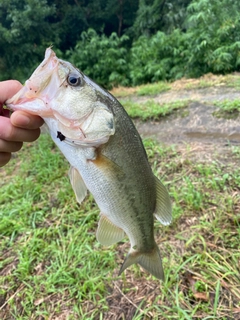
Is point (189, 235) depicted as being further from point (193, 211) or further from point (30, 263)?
point (30, 263)

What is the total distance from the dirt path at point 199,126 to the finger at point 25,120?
9.81ft

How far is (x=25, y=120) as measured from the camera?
4.40ft

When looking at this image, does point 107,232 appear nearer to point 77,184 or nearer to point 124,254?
point 77,184

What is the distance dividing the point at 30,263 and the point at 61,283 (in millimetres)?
401

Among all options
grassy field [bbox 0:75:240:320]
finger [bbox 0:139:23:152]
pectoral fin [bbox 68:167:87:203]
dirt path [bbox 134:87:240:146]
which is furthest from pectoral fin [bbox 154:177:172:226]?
dirt path [bbox 134:87:240:146]

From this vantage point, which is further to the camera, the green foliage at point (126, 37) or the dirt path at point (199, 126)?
the green foliage at point (126, 37)

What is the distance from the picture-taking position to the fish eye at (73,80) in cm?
127

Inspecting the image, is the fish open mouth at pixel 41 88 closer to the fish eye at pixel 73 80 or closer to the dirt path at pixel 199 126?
the fish eye at pixel 73 80

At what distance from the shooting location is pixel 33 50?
46.1ft

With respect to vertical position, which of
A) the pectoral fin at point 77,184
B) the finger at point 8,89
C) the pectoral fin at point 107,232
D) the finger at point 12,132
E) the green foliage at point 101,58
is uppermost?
the finger at point 8,89

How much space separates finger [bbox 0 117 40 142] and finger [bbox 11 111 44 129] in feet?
0.20

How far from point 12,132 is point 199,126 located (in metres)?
3.62

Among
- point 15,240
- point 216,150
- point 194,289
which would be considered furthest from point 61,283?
point 216,150

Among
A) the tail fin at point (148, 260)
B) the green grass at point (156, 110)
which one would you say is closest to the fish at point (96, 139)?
the tail fin at point (148, 260)
